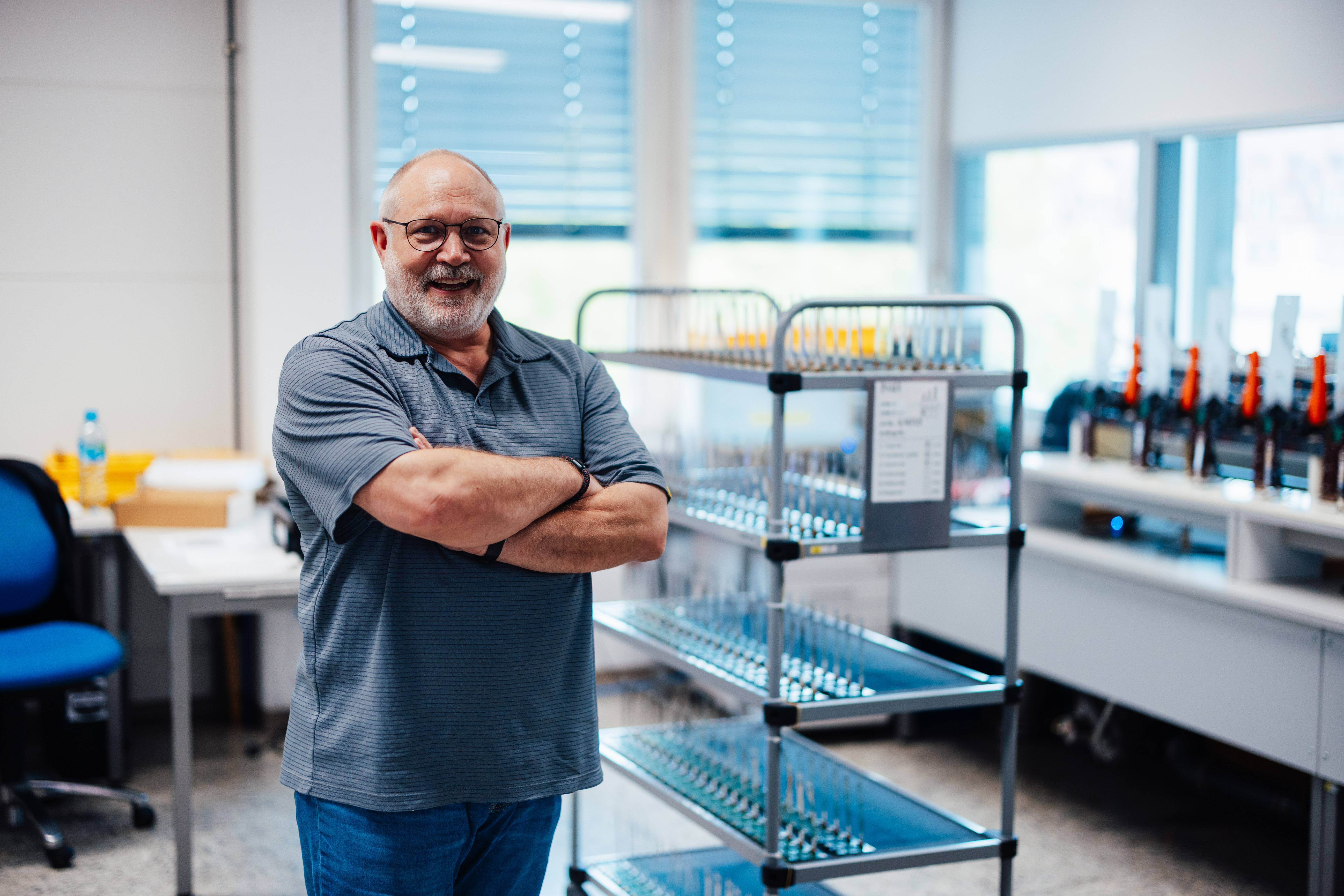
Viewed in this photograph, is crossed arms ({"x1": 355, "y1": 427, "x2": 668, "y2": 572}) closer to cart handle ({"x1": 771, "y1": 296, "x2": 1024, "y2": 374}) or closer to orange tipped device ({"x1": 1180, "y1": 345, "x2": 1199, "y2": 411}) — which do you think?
cart handle ({"x1": 771, "y1": 296, "x2": 1024, "y2": 374})

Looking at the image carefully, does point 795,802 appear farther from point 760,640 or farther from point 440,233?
point 440,233

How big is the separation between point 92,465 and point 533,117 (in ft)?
6.61

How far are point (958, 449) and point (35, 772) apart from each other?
10.5ft

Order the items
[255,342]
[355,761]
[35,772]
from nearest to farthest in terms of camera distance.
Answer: [355,761], [35,772], [255,342]

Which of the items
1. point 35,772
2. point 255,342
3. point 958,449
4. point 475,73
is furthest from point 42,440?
point 958,449

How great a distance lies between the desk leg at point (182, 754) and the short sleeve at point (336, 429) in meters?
1.62

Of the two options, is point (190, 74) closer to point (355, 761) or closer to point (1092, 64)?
point (1092, 64)

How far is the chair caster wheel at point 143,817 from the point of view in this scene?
3.66 m

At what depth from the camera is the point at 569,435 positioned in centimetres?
190

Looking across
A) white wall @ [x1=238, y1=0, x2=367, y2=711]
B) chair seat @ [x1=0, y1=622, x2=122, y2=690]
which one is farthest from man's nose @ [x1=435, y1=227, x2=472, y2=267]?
white wall @ [x1=238, y1=0, x2=367, y2=711]

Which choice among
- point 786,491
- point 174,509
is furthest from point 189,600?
point 786,491

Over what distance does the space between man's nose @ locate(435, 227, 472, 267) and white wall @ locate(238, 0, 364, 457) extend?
8.75 ft

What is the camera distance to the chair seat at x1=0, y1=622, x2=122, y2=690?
3.34 m

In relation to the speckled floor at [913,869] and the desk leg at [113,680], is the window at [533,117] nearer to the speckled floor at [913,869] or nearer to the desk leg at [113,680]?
the desk leg at [113,680]
